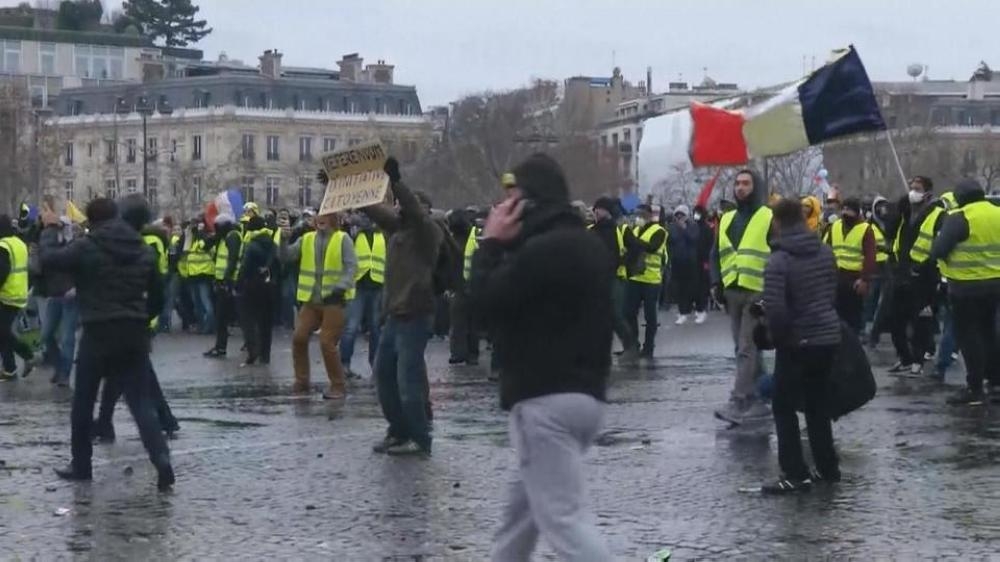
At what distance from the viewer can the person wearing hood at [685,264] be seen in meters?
30.6

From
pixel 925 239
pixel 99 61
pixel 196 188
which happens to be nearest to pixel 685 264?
pixel 925 239

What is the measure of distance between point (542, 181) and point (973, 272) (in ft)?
27.4

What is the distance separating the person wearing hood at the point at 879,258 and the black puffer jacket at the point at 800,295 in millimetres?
8213

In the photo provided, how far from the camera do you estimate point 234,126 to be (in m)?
116

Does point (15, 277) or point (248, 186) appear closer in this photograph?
point (15, 277)

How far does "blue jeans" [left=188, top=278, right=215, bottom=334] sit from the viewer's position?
27.9m

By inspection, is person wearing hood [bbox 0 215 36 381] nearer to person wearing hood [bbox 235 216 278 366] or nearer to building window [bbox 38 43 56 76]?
person wearing hood [bbox 235 216 278 366]

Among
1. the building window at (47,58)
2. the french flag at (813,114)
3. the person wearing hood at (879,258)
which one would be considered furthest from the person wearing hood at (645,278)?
the building window at (47,58)

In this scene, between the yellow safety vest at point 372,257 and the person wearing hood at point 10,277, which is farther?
the yellow safety vest at point 372,257

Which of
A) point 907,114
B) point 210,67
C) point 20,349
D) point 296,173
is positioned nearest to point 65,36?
point 210,67

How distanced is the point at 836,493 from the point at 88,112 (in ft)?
362

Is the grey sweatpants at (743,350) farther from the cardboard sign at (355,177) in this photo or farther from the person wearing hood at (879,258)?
the person wearing hood at (879,258)

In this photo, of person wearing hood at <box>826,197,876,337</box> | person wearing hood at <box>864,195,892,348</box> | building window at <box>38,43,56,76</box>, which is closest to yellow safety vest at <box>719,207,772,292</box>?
person wearing hood at <box>826,197,876,337</box>

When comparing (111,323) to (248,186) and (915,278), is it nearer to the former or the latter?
(915,278)
